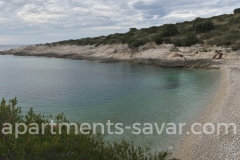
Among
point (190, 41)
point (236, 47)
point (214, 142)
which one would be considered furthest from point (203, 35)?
point (214, 142)

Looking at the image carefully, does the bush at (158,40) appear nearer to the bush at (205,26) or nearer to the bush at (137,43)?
the bush at (137,43)

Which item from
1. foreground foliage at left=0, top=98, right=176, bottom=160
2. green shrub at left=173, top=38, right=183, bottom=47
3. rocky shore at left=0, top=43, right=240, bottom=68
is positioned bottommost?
foreground foliage at left=0, top=98, right=176, bottom=160

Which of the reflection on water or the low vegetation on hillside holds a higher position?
the low vegetation on hillside

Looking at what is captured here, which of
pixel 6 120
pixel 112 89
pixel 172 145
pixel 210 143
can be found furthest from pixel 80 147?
pixel 112 89

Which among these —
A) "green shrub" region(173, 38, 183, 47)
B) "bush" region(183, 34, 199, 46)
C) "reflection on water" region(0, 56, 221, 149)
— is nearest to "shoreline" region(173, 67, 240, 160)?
"reflection on water" region(0, 56, 221, 149)

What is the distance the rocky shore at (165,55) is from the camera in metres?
51.3

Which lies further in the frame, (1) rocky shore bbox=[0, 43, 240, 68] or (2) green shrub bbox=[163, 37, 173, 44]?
(2) green shrub bbox=[163, 37, 173, 44]

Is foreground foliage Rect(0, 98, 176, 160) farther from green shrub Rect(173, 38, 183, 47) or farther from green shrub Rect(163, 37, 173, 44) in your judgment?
green shrub Rect(163, 37, 173, 44)

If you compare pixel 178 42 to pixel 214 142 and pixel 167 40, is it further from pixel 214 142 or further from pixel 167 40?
pixel 214 142

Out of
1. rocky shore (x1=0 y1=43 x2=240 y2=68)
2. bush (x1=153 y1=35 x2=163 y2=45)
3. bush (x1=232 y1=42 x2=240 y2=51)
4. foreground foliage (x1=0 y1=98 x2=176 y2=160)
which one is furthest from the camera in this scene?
bush (x1=153 y1=35 x2=163 y2=45)

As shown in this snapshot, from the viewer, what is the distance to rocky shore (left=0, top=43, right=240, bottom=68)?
5128cm

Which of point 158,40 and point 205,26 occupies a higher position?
point 205,26

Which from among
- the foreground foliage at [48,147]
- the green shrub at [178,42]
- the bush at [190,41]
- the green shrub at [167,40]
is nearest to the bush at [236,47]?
the bush at [190,41]

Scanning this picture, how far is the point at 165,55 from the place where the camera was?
197ft
